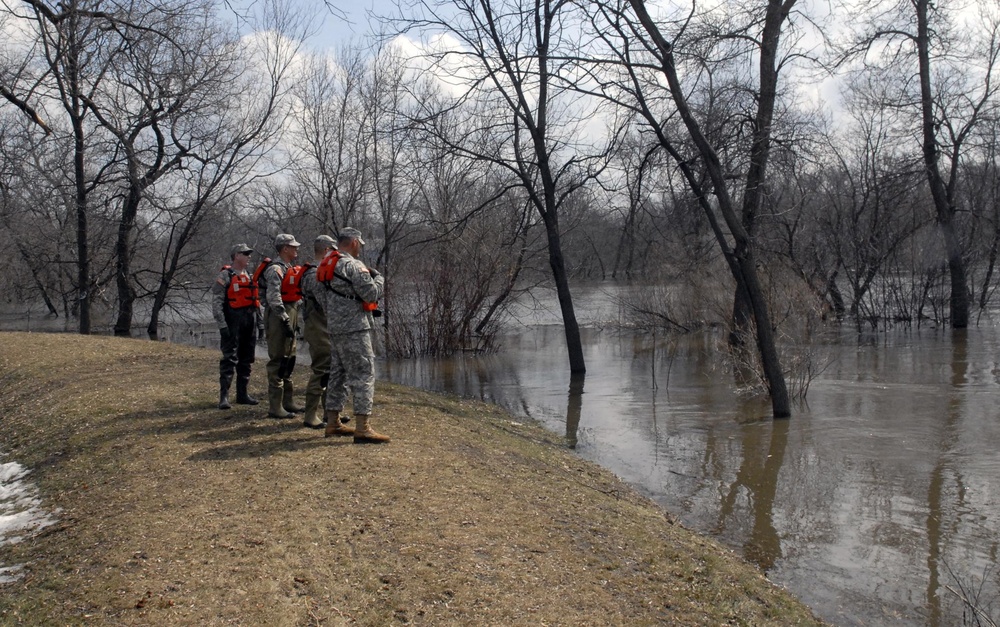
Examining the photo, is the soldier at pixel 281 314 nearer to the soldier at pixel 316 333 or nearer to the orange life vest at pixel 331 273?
the soldier at pixel 316 333

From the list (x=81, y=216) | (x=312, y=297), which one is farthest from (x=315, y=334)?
(x=81, y=216)

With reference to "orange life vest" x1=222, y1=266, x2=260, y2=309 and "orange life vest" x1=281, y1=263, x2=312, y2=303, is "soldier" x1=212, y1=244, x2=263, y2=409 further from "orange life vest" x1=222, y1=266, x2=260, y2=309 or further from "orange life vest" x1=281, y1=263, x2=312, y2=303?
"orange life vest" x1=281, y1=263, x2=312, y2=303

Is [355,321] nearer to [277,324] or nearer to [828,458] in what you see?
[277,324]

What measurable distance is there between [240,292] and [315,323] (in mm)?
1330

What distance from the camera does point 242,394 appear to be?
9.38m

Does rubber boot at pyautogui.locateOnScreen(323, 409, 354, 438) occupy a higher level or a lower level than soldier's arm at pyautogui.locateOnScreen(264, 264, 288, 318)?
lower

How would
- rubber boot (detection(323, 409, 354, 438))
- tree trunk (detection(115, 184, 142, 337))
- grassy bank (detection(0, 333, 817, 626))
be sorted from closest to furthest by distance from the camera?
grassy bank (detection(0, 333, 817, 626))
rubber boot (detection(323, 409, 354, 438))
tree trunk (detection(115, 184, 142, 337))

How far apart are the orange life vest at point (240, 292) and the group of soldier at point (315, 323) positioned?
0.04 feet

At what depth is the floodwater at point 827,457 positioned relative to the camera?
6.11m

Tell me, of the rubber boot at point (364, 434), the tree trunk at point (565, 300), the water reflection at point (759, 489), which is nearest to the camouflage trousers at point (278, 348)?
the rubber boot at point (364, 434)

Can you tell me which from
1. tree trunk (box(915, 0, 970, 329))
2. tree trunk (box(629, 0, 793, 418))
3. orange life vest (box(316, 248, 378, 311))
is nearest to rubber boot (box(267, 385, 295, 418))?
orange life vest (box(316, 248, 378, 311))

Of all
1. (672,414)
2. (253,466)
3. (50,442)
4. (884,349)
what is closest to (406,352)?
(672,414)

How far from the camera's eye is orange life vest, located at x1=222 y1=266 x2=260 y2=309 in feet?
28.8

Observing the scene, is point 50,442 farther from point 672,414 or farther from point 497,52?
point 497,52
